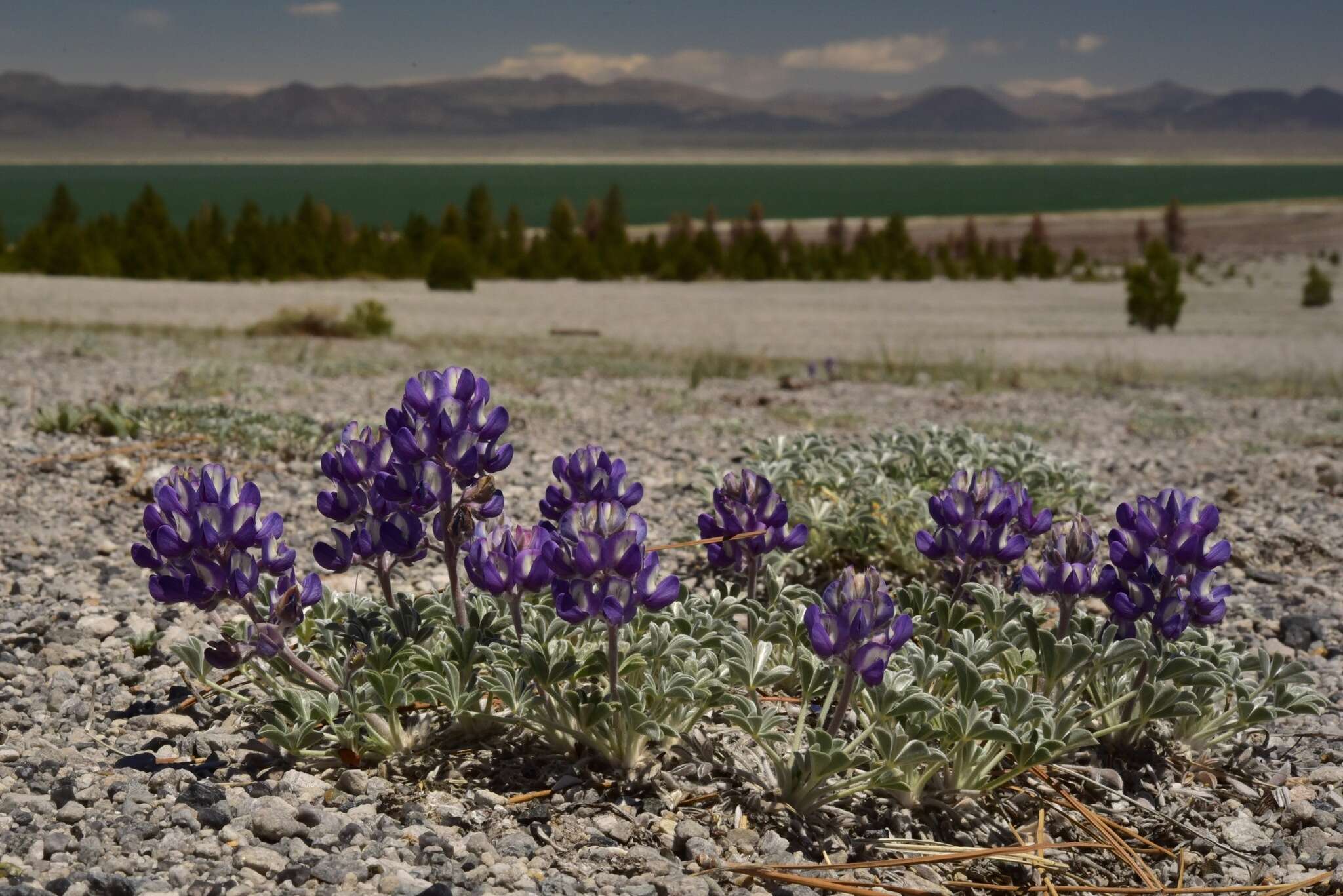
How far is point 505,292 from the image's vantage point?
1222 inches

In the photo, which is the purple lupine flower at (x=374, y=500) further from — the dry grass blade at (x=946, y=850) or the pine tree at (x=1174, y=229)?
the pine tree at (x=1174, y=229)

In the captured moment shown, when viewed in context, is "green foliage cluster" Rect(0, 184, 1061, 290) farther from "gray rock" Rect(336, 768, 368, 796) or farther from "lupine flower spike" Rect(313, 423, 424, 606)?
"gray rock" Rect(336, 768, 368, 796)

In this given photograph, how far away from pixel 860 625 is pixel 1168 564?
970mm

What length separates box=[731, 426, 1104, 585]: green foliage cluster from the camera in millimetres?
4766

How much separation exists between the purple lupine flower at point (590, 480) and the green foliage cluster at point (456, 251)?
28607 millimetres

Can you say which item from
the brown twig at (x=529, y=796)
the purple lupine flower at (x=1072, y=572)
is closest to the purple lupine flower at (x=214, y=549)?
Answer: the brown twig at (x=529, y=796)

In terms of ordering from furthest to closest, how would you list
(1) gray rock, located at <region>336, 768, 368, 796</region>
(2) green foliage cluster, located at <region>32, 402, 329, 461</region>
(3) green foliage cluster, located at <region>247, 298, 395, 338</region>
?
(3) green foliage cluster, located at <region>247, 298, 395, 338</region> → (2) green foliage cluster, located at <region>32, 402, 329, 461</region> → (1) gray rock, located at <region>336, 768, 368, 796</region>

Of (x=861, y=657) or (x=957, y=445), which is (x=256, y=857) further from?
(x=957, y=445)

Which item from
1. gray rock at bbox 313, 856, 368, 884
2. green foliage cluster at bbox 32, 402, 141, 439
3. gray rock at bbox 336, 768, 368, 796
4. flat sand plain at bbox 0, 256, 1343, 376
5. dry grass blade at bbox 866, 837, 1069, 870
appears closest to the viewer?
gray rock at bbox 313, 856, 368, 884

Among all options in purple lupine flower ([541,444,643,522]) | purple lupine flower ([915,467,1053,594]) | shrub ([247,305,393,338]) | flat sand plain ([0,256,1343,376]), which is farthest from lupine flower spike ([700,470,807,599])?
shrub ([247,305,393,338])

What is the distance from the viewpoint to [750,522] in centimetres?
339

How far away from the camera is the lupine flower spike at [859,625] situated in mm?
2541

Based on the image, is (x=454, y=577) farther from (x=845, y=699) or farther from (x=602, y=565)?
(x=845, y=699)

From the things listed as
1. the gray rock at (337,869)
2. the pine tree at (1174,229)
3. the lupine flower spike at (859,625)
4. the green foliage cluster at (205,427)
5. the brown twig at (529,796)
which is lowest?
the gray rock at (337,869)
